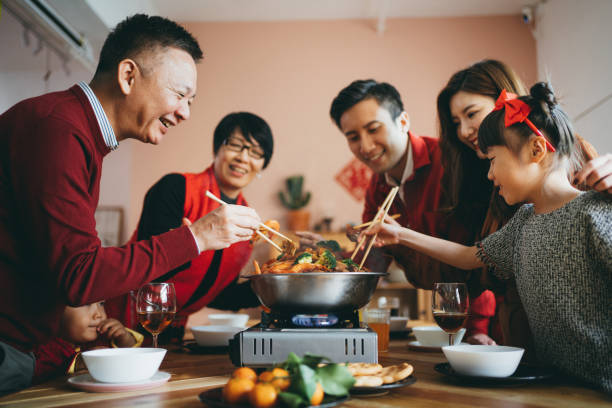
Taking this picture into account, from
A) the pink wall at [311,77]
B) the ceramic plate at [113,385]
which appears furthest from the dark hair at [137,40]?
the pink wall at [311,77]

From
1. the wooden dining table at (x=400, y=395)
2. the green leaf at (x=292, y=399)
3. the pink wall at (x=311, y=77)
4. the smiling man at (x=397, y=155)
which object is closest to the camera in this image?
the green leaf at (x=292, y=399)

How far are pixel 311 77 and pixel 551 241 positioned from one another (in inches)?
176

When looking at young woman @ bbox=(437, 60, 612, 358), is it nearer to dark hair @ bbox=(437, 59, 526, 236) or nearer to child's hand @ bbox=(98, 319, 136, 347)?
dark hair @ bbox=(437, 59, 526, 236)

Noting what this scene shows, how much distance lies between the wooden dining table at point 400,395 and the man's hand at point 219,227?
334 millimetres

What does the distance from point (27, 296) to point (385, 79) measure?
470cm

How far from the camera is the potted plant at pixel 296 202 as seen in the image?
5.00m

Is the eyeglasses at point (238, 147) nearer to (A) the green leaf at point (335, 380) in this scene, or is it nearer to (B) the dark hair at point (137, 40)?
(B) the dark hair at point (137, 40)

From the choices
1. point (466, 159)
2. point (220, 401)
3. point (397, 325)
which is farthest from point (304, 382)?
point (466, 159)

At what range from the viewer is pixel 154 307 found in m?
1.28

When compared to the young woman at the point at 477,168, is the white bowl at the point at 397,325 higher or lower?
lower

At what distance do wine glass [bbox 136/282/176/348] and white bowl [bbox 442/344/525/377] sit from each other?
0.74 metres

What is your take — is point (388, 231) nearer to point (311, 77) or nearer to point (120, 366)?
point (120, 366)

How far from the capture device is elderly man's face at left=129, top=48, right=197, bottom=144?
1.38 m

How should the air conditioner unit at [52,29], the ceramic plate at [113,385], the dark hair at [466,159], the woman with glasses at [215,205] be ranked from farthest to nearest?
the air conditioner unit at [52,29] → the woman with glasses at [215,205] → the dark hair at [466,159] → the ceramic plate at [113,385]
